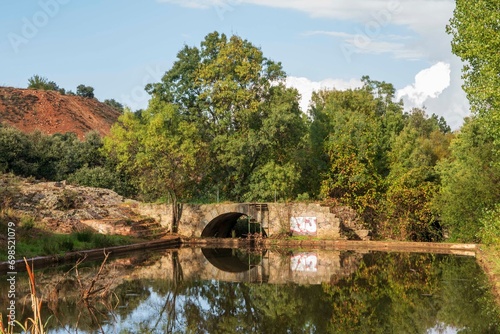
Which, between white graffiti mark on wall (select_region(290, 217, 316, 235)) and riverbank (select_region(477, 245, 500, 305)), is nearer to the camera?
riverbank (select_region(477, 245, 500, 305))

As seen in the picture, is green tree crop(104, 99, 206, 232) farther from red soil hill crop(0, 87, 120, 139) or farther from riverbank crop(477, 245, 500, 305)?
red soil hill crop(0, 87, 120, 139)

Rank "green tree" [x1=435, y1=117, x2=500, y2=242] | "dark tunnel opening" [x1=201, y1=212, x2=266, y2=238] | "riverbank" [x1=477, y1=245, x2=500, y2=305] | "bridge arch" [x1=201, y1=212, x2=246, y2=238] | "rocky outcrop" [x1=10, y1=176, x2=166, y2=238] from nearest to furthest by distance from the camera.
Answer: "riverbank" [x1=477, y1=245, x2=500, y2=305], "rocky outcrop" [x1=10, y1=176, x2=166, y2=238], "green tree" [x1=435, y1=117, x2=500, y2=242], "bridge arch" [x1=201, y1=212, x2=246, y2=238], "dark tunnel opening" [x1=201, y1=212, x2=266, y2=238]

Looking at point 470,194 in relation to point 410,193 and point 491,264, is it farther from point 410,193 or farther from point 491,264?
point 491,264

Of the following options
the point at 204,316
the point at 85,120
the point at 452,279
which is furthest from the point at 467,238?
the point at 85,120

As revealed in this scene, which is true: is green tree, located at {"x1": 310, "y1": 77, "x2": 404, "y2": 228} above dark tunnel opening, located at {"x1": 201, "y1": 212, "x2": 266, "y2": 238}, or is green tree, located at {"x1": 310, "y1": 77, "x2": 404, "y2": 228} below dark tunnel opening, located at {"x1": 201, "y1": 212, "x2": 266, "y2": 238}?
above

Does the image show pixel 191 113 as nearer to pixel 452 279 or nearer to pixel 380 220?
pixel 380 220

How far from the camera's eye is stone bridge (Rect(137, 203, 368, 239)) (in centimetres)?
3669

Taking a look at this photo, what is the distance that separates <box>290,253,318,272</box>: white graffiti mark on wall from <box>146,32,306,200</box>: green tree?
873 centimetres

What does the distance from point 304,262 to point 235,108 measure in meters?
14.9

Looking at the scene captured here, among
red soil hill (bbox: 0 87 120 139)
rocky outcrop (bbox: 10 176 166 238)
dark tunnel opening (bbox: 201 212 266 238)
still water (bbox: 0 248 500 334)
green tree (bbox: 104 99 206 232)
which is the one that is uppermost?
red soil hill (bbox: 0 87 120 139)

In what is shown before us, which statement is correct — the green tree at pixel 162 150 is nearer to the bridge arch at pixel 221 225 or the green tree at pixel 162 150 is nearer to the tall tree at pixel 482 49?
the bridge arch at pixel 221 225

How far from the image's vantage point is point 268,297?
1928cm

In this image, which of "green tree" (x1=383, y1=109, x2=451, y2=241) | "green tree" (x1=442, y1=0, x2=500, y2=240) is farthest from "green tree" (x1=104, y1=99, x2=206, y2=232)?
"green tree" (x1=442, y1=0, x2=500, y2=240)

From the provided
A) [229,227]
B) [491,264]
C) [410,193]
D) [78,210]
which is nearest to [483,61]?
[491,264]
